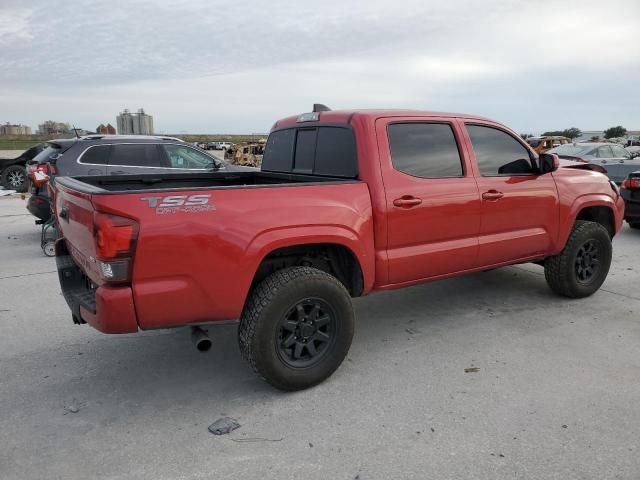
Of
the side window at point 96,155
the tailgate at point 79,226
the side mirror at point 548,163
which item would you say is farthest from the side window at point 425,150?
the side window at point 96,155

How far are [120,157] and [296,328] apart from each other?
6995 millimetres

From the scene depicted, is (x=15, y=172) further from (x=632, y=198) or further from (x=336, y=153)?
(x=632, y=198)

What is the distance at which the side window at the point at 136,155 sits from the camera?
910cm

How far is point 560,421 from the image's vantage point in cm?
303

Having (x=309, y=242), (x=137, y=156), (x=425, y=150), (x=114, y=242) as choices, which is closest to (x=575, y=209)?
(x=425, y=150)

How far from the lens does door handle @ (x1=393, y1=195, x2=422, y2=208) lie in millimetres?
3745

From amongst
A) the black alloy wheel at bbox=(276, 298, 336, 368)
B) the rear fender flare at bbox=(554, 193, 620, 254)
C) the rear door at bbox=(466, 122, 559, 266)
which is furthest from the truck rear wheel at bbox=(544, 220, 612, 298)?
the black alloy wheel at bbox=(276, 298, 336, 368)

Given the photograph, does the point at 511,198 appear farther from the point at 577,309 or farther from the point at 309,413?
the point at 309,413

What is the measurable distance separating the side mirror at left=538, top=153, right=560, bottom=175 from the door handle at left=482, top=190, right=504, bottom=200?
0.63 m

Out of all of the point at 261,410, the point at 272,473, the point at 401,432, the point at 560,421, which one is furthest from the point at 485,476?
the point at 261,410

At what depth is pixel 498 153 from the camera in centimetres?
455

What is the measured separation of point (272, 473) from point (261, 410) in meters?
0.65

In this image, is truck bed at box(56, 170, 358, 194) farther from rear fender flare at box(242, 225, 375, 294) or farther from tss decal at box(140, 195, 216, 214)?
tss decal at box(140, 195, 216, 214)

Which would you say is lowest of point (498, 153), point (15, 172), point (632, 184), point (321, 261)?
point (321, 261)
